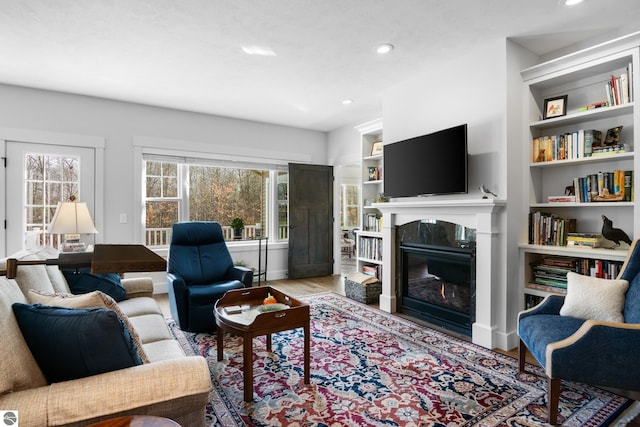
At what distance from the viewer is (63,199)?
4160 millimetres

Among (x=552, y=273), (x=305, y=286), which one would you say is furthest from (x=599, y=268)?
(x=305, y=286)

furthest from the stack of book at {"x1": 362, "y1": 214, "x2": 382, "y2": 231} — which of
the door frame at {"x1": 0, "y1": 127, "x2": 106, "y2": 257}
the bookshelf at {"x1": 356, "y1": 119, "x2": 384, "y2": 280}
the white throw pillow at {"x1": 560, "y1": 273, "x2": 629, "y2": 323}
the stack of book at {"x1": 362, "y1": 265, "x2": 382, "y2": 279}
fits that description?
the door frame at {"x1": 0, "y1": 127, "x2": 106, "y2": 257}

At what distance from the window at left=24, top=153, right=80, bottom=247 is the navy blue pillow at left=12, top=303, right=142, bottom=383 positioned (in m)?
3.56

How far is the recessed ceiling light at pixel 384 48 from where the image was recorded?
116 inches

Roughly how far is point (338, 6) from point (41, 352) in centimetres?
251

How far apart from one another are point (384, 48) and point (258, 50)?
111 centimetres

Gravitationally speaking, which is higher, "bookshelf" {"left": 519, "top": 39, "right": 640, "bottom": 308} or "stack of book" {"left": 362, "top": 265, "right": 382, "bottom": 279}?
"bookshelf" {"left": 519, "top": 39, "right": 640, "bottom": 308}

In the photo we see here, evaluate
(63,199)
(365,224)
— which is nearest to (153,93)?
(63,199)

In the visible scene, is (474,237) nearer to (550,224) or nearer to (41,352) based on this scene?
(550,224)

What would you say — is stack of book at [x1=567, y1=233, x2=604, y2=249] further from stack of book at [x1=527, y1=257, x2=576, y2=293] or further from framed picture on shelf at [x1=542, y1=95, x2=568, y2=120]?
framed picture on shelf at [x1=542, y1=95, x2=568, y2=120]

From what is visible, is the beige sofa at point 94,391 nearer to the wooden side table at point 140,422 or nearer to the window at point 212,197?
the wooden side table at point 140,422

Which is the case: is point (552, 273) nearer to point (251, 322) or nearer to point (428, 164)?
point (428, 164)

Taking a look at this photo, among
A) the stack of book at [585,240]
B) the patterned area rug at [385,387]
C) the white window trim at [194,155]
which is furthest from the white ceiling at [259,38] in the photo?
the patterned area rug at [385,387]

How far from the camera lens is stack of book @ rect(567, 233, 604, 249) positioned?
2611mm
